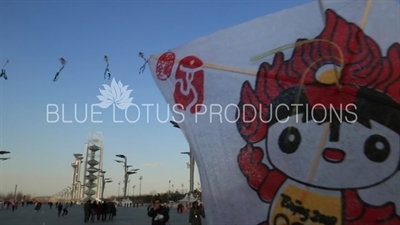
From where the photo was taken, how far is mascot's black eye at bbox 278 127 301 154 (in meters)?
2.75

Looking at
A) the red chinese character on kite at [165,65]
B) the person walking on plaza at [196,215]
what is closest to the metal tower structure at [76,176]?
the person walking on plaza at [196,215]

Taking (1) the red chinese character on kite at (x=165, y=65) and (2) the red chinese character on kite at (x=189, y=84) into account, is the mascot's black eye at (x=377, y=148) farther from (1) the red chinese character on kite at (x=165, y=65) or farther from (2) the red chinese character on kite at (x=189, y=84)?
(1) the red chinese character on kite at (x=165, y=65)

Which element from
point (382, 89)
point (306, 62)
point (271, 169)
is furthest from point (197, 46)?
point (382, 89)

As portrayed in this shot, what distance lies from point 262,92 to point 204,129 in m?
0.55

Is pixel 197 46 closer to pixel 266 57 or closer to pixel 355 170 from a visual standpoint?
pixel 266 57

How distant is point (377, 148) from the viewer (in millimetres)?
2537

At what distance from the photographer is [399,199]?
96.1 inches

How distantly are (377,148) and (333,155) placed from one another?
0.27 metres

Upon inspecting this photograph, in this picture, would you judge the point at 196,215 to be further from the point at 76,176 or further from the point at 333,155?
the point at 76,176

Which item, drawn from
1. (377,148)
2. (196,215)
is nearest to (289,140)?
(377,148)

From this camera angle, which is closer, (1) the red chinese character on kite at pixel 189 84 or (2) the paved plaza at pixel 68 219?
(1) the red chinese character on kite at pixel 189 84

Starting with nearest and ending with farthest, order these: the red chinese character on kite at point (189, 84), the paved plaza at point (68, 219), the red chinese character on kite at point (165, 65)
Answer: the red chinese character on kite at point (189, 84) < the red chinese character on kite at point (165, 65) < the paved plaza at point (68, 219)

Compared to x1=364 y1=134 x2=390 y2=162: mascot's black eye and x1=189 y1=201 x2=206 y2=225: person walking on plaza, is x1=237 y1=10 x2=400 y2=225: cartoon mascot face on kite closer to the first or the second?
x1=364 y1=134 x2=390 y2=162: mascot's black eye

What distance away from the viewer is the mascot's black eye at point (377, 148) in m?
2.51
